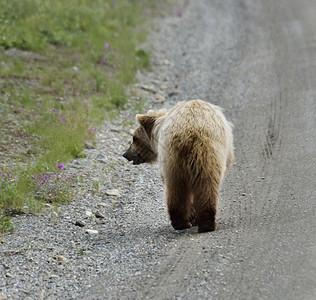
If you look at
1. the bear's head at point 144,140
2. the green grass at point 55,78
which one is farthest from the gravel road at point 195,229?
the bear's head at point 144,140

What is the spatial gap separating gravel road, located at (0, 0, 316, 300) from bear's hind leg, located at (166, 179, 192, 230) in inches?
5.7

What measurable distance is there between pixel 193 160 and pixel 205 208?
0.56 metres

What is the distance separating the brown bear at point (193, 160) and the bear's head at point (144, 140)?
65 centimetres

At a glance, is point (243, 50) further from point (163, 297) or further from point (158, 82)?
point (163, 297)

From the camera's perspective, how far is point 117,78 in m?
13.9

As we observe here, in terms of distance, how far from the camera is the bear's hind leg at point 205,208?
6.81 meters

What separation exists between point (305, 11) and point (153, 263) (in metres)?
14.6

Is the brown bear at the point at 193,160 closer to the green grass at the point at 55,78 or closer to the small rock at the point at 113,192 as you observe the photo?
the small rock at the point at 113,192

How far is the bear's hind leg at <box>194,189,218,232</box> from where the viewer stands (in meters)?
6.81

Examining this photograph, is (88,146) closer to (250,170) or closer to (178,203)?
(250,170)

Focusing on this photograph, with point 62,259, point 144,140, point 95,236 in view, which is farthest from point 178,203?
point 144,140

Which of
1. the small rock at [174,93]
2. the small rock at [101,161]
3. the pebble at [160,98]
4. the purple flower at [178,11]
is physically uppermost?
the purple flower at [178,11]

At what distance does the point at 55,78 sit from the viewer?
13156 mm

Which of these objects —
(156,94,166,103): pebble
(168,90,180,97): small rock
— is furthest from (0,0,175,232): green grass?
(168,90,180,97): small rock
